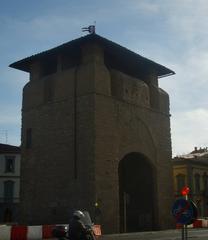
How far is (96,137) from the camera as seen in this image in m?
27.7

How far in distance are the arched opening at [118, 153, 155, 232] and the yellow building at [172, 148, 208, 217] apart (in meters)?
17.0

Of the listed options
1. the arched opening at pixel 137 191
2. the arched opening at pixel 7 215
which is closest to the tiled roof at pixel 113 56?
the arched opening at pixel 137 191

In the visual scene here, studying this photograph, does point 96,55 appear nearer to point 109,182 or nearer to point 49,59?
point 49,59

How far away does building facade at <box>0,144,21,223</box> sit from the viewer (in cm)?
4993

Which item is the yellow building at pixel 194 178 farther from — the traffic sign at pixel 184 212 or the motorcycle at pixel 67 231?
the traffic sign at pixel 184 212

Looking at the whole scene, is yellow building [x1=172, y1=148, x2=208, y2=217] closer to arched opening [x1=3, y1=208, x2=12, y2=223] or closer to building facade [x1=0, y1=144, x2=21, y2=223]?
building facade [x1=0, y1=144, x2=21, y2=223]

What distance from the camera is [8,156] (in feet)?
169

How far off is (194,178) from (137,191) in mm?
18330

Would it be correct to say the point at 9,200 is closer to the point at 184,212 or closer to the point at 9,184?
the point at 9,184

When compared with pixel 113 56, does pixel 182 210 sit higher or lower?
lower

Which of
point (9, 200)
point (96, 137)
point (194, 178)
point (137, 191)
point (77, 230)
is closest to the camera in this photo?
point (77, 230)

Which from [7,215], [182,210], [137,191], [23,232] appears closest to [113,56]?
[137,191]

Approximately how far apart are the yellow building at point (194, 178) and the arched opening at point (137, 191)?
16996 mm

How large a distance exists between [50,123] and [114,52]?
671 centimetres
